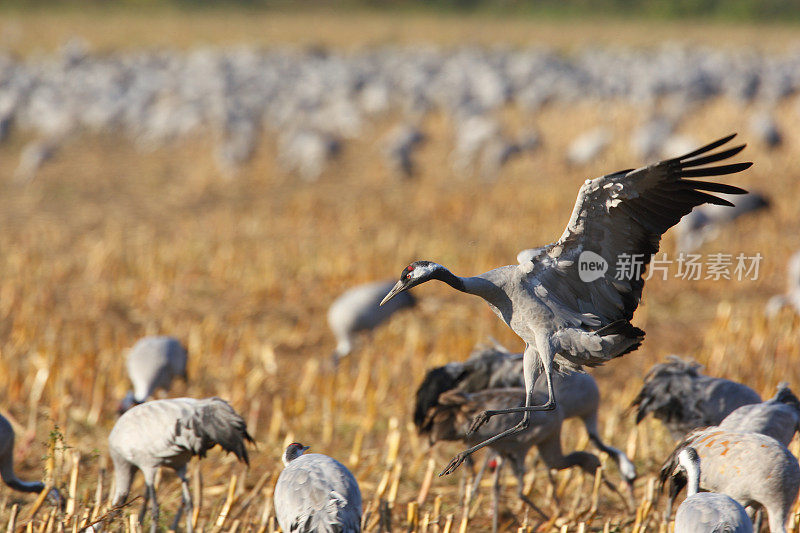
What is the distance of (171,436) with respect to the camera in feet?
14.3

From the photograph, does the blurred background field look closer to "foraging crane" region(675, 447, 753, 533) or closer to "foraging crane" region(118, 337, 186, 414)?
"foraging crane" region(118, 337, 186, 414)

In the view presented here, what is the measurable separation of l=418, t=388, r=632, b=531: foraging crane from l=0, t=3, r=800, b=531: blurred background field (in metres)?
0.26

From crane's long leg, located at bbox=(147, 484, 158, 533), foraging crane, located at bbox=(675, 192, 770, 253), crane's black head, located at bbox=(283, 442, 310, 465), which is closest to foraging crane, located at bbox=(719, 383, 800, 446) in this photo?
crane's black head, located at bbox=(283, 442, 310, 465)

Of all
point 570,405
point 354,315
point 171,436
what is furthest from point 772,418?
point 354,315

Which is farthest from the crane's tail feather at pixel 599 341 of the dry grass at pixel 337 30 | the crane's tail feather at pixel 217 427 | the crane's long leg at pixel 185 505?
the dry grass at pixel 337 30

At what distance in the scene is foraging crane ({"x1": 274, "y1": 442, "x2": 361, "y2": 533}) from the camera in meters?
3.65

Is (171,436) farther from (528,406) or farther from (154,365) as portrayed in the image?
(528,406)

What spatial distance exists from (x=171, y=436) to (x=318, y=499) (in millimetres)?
1026

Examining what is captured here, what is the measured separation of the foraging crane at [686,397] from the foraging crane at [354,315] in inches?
116

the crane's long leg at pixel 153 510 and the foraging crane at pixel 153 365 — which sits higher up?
the foraging crane at pixel 153 365

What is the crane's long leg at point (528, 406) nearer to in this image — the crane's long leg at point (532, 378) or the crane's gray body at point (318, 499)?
the crane's long leg at point (532, 378)

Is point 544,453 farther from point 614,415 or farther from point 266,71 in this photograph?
point 266,71

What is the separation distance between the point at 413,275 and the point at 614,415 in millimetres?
3136

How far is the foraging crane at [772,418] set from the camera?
4461 mm
